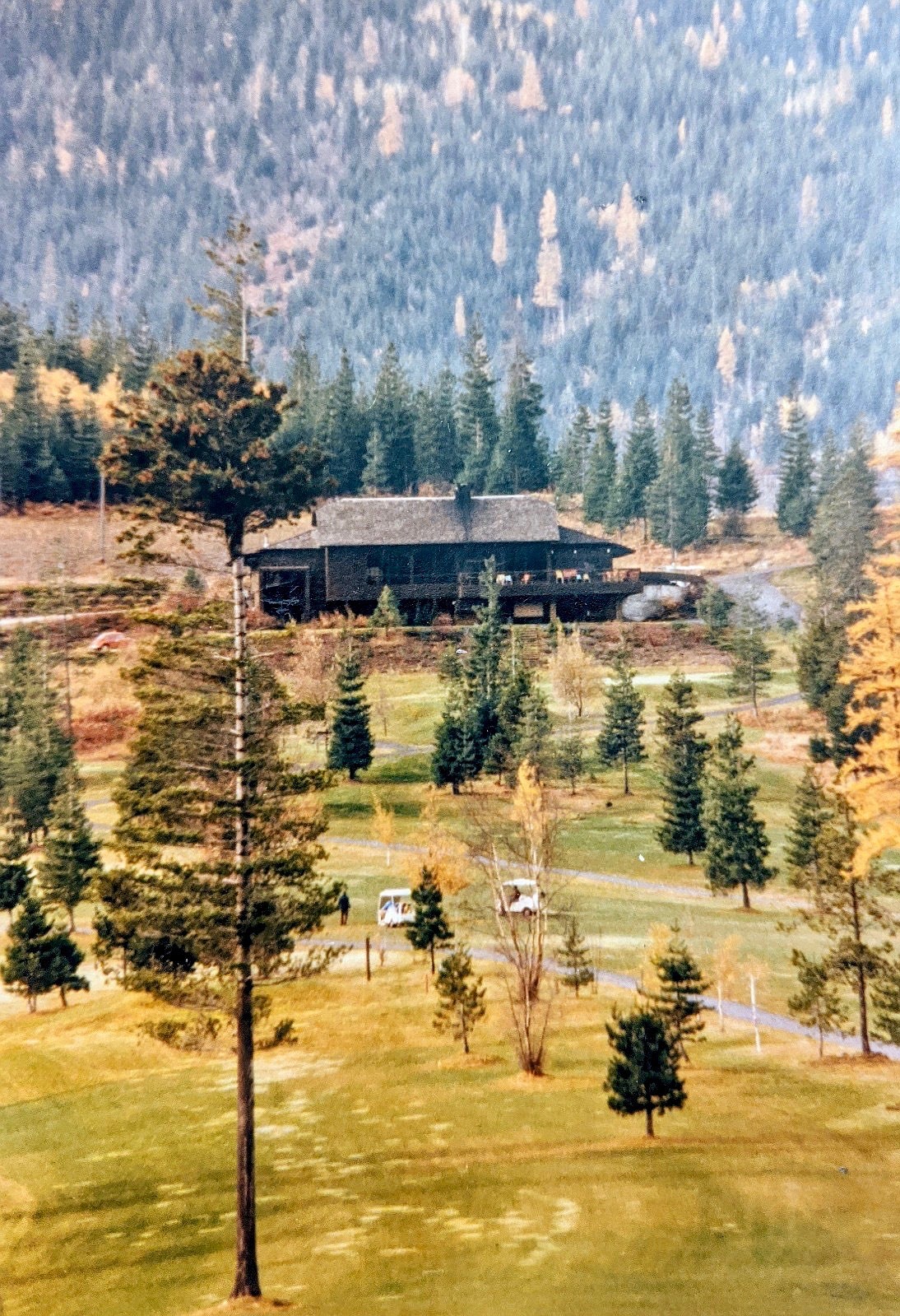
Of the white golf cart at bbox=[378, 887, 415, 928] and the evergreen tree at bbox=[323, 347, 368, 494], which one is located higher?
the evergreen tree at bbox=[323, 347, 368, 494]

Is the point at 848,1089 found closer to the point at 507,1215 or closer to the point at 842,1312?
the point at 842,1312

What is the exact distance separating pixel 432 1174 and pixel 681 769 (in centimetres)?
1636

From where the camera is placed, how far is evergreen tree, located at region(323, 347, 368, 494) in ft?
205

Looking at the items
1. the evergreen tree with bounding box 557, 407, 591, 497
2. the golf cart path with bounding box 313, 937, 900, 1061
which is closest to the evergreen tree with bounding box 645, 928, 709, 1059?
the golf cart path with bounding box 313, 937, 900, 1061

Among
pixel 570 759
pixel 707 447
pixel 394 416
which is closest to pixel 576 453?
pixel 707 447

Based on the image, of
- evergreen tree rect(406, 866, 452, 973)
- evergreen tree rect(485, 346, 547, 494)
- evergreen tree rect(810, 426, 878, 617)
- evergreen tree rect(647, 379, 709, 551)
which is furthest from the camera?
evergreen tree rect(485, 346, 547, 494)

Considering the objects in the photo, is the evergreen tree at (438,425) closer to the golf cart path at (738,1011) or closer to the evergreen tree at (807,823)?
the evergreen tree at (807,823)

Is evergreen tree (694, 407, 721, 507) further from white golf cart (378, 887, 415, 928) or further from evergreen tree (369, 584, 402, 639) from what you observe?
white golf cart (378, 887, 415, 928)

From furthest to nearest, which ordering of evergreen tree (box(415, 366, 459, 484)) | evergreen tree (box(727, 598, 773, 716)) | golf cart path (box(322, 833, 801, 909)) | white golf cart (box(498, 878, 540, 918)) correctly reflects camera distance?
evergreen tree (box(415, 366, 459, 484)), evergreen tree (box(727, 598, 773, 716)), golf cart path (box(322, 833, 801, 909)), white golf cart (box(498, 878, 540, 918))

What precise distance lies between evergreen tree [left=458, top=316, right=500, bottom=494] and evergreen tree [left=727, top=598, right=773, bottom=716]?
22.4 m

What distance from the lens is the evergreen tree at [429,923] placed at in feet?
91.6

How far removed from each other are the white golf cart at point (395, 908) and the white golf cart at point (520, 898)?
279cm

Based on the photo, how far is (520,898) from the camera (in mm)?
28281

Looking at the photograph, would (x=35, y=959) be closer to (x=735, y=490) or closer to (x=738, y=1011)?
(x=738, y=1011)
